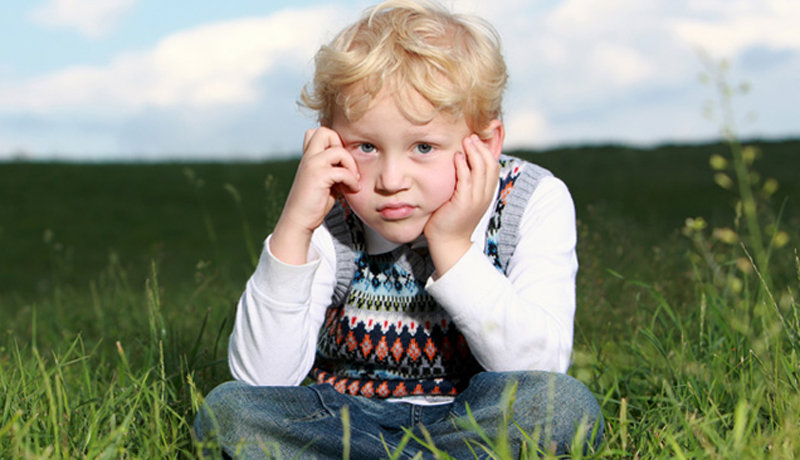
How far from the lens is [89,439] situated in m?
2.21

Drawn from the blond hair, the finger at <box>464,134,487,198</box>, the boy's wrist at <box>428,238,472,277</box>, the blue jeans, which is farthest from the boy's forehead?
the blue jeans

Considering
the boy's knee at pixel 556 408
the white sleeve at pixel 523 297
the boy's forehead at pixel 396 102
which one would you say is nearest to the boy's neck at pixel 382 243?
the white sleeve at pixel 523 297

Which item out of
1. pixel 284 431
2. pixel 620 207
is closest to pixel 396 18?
pixel 284 431

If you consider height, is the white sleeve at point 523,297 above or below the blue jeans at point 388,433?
above

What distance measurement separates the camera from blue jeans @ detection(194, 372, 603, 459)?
7.34ft

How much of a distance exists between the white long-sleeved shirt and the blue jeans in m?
0.10

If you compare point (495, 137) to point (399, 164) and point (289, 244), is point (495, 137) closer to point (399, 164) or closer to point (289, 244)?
point (399, 164)

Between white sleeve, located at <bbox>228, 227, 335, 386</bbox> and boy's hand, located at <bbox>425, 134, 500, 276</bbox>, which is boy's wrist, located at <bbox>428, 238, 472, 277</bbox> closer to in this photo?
boy's hand, located at <bbox>425, 134, 500, 276</bbox>

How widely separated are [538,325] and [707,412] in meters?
0.55

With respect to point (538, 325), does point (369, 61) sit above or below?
above

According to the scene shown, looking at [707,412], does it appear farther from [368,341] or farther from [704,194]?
[704,194]

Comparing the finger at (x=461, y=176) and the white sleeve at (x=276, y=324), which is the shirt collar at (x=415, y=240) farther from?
the finger at (x=461, y=176)

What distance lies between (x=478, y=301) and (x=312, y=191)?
0.57 meters

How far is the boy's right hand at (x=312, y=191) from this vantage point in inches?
93.9
